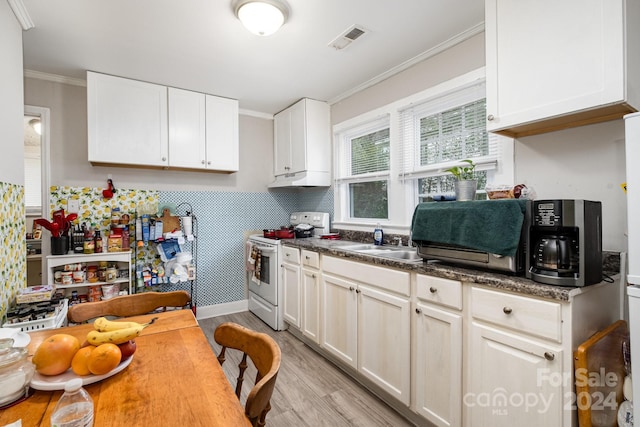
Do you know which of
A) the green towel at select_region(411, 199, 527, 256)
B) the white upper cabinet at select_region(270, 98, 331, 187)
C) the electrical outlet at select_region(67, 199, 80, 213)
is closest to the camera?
the green towel at select_region(411, 199, 527, 256)

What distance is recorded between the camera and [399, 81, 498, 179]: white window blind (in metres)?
2.22

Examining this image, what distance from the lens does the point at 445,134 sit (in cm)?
250

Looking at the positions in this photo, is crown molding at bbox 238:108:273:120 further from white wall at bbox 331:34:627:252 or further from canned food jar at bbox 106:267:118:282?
white wall at bbox 331:34:627:252

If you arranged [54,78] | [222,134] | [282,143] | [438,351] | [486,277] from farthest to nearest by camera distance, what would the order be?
[282,143]
[222,134]
[54,78]
[438,351]
[486,277]

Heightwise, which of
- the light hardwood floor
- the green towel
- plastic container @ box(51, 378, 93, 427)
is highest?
the green towel

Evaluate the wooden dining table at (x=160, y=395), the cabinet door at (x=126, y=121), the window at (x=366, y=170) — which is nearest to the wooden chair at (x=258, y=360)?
the wooden dining table at (x=160, y=395)

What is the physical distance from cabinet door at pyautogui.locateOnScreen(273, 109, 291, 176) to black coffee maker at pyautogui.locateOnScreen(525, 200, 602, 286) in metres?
2.77

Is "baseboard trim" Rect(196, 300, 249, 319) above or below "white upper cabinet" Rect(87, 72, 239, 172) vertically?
below

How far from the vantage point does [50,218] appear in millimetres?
2850

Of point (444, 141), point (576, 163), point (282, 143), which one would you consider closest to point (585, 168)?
point (576, 163)

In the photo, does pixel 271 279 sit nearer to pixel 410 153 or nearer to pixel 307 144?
pixel 307 144

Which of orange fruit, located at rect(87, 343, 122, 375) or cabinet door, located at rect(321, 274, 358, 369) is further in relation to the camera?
cabinet door, located at rect(321, 274, 358, 369)

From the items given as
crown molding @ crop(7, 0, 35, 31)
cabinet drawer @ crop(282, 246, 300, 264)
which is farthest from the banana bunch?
crown molding @ crop(7, 0, 35, 31)

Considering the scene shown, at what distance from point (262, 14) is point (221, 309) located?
10.1 feet
